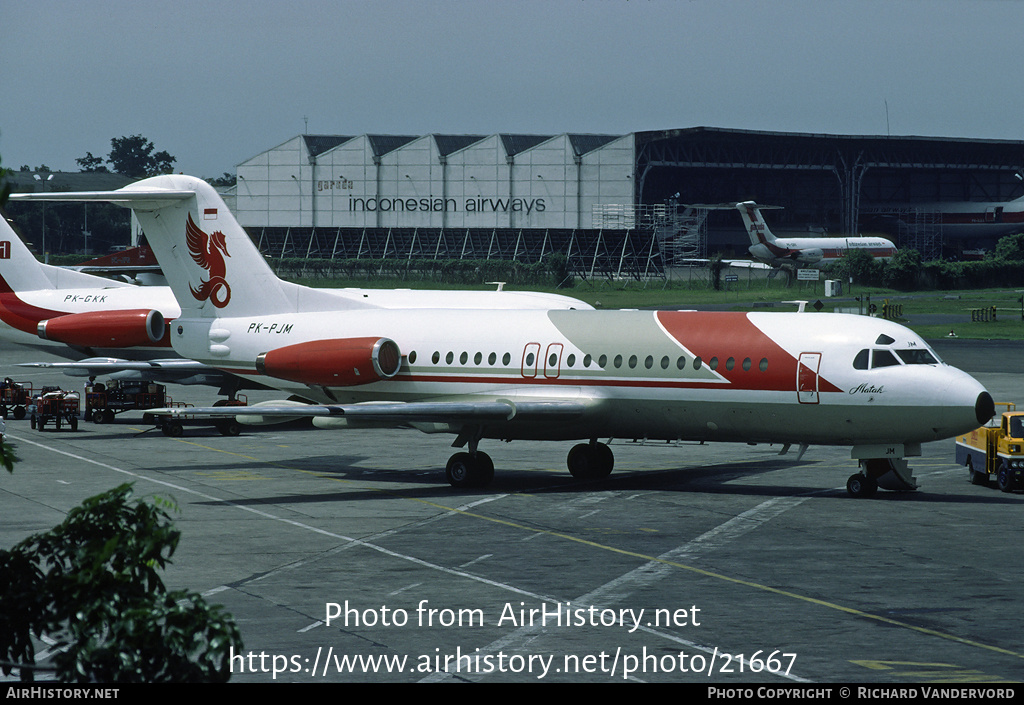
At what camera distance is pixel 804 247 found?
126m

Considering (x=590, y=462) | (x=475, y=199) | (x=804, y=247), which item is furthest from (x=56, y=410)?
(x=804, y=247)

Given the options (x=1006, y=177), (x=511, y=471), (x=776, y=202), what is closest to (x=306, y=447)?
(x=511, y=471)

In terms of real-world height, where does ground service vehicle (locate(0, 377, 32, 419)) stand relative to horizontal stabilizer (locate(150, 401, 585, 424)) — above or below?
below

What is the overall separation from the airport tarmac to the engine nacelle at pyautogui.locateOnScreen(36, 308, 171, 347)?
7304mm

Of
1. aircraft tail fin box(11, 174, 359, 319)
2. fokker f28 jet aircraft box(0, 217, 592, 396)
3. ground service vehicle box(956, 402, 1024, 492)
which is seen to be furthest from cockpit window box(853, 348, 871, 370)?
aircraft tail fin box(11, 174, 359, 319)

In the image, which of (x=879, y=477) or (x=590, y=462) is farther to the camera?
(x=590, y=462)

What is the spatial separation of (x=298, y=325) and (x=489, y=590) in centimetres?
1608

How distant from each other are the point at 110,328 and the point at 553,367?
2044 centimetres

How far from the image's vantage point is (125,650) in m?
7.82

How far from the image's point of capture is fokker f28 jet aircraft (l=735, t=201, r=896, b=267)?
124 m

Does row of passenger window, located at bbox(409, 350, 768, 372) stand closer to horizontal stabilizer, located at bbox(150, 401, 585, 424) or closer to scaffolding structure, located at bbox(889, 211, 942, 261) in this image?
horizontal stabilizer, located at bbox(150, 401, 585, 424)

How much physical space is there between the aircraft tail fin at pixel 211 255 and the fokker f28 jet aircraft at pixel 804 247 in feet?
310

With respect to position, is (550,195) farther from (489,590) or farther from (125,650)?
(125,650)

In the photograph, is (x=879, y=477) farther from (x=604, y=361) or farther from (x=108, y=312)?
(x=108, y=312)
